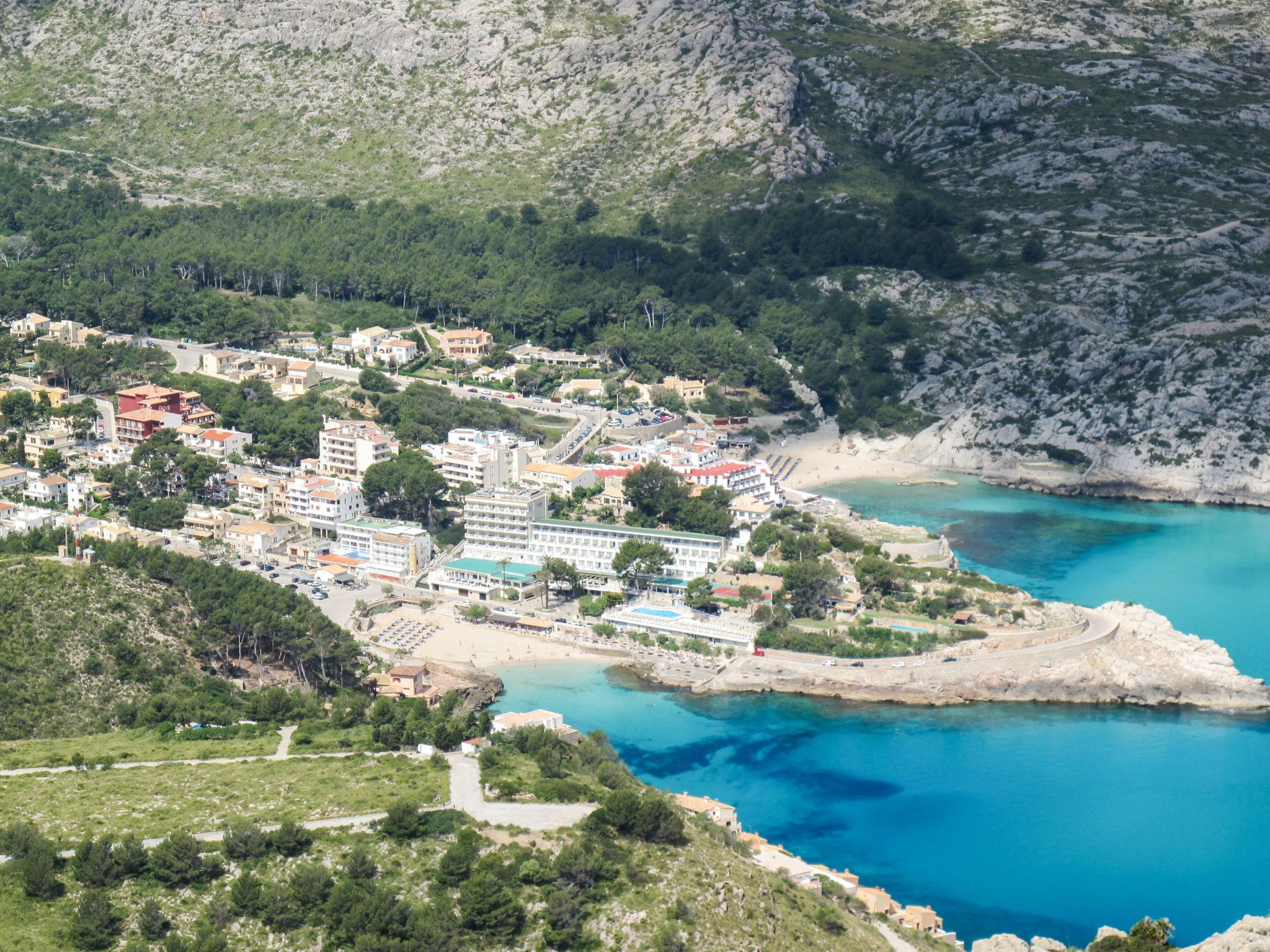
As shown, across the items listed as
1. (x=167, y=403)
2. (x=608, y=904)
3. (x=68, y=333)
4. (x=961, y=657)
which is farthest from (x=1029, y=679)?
(x=68, y=333)

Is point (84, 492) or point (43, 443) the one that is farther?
point (43, 443)

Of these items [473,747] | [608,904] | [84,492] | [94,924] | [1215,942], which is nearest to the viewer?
[94,924]

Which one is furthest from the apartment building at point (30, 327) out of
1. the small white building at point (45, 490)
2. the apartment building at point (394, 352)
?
the small white building at point (45, 490)

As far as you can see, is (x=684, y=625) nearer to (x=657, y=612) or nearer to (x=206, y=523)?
(x=657, y=612)

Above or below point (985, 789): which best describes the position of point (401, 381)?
above

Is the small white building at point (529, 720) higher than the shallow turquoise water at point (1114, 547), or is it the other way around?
the shallow turquoise water at point (1114, 547)

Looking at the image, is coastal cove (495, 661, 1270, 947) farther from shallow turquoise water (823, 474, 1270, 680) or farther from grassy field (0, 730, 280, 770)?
grassy field (0, 730, 280, 770)

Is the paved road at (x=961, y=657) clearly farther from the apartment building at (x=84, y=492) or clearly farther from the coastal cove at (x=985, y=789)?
the apartment building at (x=84, y=492)
